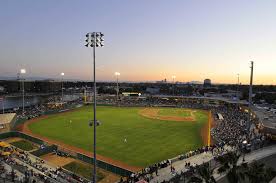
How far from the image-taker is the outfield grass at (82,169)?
25844 millimetres

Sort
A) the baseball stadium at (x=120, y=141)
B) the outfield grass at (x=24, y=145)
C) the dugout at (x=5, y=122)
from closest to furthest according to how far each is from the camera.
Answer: the baseball stadium at (x=120, y=141)
the outfield grass at (x=24, y=145)
the dugout at (x=5, y=122)

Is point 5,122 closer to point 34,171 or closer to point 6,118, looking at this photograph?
point 6,118

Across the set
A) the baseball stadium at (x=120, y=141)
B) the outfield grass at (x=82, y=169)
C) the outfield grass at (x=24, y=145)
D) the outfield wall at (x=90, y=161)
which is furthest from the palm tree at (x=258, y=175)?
the outfield grass at (x=24, y=145)

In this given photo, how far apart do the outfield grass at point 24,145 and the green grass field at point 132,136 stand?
4.48 meters

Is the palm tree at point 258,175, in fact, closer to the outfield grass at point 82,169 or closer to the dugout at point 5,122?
the outfield grass at point 82,169

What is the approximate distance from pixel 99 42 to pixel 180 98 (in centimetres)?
7921

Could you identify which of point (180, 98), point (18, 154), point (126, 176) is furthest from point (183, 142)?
point (180, 98)

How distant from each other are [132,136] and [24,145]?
16.7 meters

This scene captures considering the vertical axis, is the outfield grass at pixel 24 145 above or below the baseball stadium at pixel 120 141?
Answer: below

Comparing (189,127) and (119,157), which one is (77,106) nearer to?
(189,127)

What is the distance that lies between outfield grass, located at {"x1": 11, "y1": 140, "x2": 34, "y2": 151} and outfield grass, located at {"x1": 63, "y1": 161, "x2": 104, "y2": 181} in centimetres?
994

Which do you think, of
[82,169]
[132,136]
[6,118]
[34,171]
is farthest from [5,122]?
[82,169]

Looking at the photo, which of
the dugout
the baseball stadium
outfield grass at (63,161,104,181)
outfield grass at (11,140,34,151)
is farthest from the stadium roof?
outfield grass at (63,161,104,181)

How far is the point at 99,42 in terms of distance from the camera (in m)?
18.5
